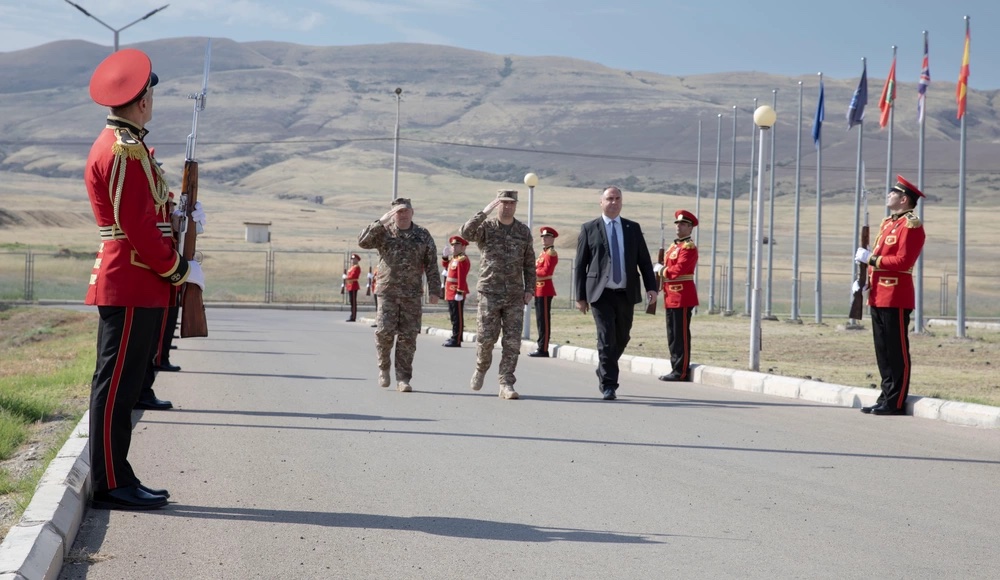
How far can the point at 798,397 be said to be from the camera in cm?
1412

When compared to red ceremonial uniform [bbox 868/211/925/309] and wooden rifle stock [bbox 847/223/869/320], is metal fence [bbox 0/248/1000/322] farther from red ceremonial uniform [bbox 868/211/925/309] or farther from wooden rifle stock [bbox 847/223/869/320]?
red ceremonial uniform [bbox 868/211/925/309]

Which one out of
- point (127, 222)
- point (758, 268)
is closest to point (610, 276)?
point (758, 268)

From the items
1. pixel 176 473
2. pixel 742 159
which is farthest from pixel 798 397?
pixel 742 159

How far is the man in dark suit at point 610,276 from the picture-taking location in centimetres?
1362

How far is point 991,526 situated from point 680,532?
1.75 m

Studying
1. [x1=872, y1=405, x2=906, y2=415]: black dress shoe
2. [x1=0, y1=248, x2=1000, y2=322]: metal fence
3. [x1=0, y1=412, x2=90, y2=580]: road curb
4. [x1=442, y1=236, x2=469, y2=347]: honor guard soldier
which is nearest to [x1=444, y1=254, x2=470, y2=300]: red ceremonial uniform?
[x1=442, y1=236, x2=469, y2=347]: honor guard soldier

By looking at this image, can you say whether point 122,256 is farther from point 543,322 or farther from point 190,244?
point 543,322

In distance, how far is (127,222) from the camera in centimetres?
676

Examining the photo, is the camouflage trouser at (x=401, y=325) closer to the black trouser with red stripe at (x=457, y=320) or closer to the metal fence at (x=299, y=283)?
the black trouser with red stripe at (x=457, y=320)

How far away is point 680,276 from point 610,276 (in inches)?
102

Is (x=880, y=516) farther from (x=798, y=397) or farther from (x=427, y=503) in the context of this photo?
(x=798, y=397)

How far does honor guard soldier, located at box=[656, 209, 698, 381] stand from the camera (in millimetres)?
15867

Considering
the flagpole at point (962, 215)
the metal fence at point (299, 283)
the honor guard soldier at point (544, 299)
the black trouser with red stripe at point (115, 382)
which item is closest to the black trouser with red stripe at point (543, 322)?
the honor guard soldier at point (544, 299)

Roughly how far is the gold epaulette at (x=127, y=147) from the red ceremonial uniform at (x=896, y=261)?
25.9 feet
